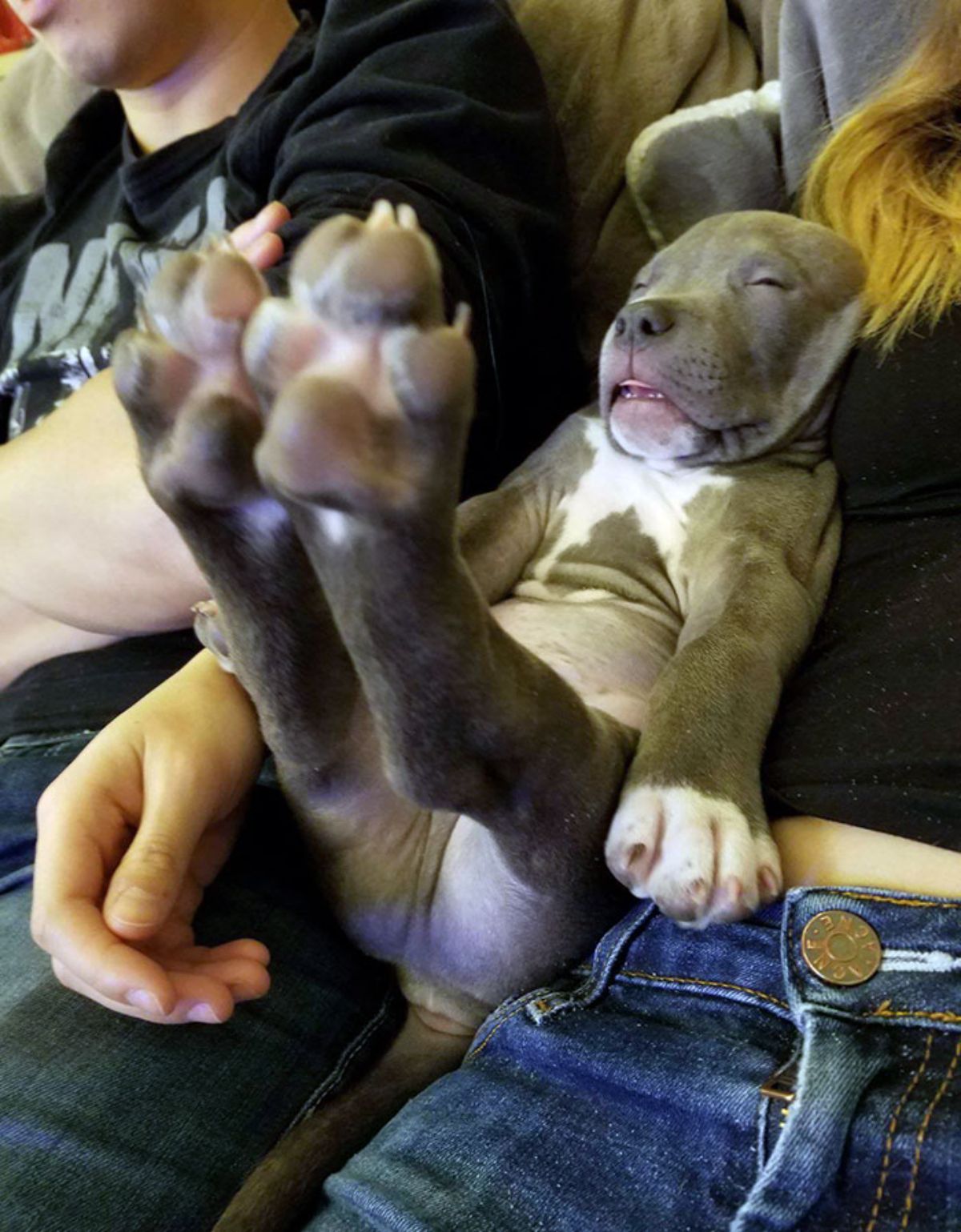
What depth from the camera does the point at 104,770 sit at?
0.99 m

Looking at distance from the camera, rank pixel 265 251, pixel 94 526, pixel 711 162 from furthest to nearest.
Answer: pixel 711 162 → pixel 94 526 → pixel 265 251

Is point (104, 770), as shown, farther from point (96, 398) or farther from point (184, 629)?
point (96, 398)

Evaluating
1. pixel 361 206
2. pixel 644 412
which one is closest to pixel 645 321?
pixel 644 412

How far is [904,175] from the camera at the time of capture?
1.33 m

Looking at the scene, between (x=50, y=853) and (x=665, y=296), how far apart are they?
0.97 meters

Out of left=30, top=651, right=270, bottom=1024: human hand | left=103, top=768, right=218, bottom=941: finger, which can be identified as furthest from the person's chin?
left=103, top=768, right=218, bottom=941: finger

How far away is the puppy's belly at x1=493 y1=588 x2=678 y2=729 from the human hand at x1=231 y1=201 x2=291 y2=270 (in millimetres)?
492

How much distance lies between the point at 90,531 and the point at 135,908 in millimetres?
578

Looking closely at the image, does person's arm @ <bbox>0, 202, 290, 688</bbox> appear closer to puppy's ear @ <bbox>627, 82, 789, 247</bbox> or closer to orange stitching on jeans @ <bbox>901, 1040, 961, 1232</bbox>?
puppy's ear @ <bbox>627, 82, 789, 247</bbox>

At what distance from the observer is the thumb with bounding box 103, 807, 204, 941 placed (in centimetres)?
86

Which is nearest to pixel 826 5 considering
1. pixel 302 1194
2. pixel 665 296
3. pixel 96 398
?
pixel 665 296

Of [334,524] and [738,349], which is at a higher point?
[334,524]

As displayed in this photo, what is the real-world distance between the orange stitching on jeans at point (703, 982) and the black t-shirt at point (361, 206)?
74cm

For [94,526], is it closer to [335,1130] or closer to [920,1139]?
[335,1130]
